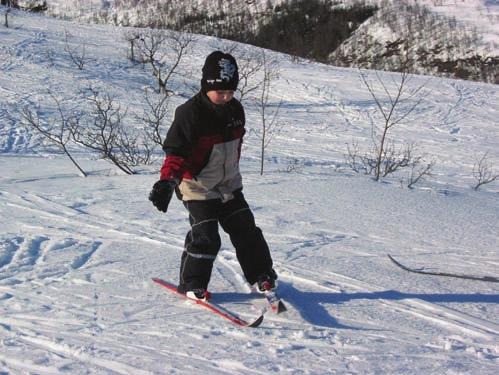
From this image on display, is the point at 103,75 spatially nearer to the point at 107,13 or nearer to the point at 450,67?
the point at 450,67

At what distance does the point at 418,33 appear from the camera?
48062 millimetres

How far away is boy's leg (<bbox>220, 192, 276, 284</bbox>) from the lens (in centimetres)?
342

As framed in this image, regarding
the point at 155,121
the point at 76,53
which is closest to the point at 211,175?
the point at 155,121

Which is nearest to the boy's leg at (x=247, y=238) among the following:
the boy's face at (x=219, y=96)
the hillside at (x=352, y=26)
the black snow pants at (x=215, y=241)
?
the black snow pants at (x=215, y=241)

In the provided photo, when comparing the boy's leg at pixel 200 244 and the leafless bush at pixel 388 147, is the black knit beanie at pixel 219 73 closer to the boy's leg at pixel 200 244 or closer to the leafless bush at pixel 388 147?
the boy's leg at pixel 200 244

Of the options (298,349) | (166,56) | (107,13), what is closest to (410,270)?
(298,349)

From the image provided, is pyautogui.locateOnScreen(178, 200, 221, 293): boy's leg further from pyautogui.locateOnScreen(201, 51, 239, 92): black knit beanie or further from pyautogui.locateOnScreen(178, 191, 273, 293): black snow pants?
pyautogui.locateOnScreen(201, 51, 239, 92): black knit beanie

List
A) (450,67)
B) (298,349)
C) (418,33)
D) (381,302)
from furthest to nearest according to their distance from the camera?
(418,33) < (450,67) < (381,302) < (298,349)

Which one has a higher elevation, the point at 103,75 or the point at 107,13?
the point at 107,13

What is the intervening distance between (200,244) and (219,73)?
910 mm

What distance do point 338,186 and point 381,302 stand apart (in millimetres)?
3410

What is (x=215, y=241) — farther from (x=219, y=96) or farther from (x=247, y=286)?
(x=219, y=96)

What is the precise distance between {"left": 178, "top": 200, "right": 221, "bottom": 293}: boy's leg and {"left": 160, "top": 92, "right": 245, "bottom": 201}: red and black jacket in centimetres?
6

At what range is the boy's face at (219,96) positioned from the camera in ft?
10.6
